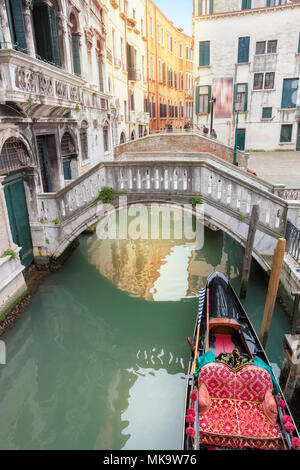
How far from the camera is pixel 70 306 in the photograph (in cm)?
752

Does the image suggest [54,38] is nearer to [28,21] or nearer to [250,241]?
[28,21]

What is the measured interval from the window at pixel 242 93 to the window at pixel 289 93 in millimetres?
2141

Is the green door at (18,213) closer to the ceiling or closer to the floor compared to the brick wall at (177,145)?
closer to the floor

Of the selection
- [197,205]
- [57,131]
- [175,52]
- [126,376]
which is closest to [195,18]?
[175,52]

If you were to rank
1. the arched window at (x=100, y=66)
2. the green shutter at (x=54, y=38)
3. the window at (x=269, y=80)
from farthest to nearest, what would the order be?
the window at (x=269, y=80), the arched window at (x=100, y=66), the green shutter at (x=54, y=38)

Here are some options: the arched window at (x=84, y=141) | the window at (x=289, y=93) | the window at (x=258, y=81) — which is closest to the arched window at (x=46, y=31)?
the arched window at (x=84, y=141)

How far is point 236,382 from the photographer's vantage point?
3.94 m

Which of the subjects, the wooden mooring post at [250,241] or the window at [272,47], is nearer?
the wooden mooring post at [250,241]

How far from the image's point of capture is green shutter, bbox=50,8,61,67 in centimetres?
779

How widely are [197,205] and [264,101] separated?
15.7 meters

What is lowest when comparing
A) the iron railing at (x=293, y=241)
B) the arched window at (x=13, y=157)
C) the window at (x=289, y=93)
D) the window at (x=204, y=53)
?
the iron railing at (x=293, y=241)

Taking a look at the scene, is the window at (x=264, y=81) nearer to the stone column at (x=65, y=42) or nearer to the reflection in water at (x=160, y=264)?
the reflection in water at (x=160, y=264)

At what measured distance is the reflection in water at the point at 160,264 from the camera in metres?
8.18

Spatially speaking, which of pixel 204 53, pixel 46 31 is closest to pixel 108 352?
pixel 46 31
